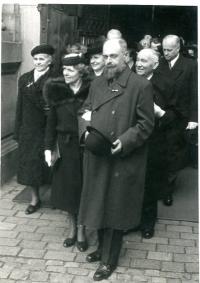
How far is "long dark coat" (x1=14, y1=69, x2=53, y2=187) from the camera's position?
566 centimetres

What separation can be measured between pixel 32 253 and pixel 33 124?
5.12 feet

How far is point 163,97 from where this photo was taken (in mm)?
5113

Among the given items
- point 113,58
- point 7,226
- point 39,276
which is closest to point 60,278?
point 39,276

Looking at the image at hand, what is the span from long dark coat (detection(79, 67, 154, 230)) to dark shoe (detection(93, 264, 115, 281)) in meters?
0.35

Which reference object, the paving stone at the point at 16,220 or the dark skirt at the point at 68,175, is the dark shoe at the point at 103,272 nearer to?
the dark skirt at the point at 68,175

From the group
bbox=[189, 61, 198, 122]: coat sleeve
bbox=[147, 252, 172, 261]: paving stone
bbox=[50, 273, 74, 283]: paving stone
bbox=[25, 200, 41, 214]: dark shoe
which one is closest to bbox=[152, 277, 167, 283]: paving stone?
bbox=[147, 252, 172, 261]: paving stone

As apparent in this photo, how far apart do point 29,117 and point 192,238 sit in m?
2.13

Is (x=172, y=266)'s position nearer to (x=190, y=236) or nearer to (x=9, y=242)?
(x=190, y=236)

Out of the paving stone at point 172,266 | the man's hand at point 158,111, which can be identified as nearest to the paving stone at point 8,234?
the paving stone at point 172,266

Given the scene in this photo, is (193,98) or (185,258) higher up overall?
(193,98)

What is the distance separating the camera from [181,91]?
19.3ft

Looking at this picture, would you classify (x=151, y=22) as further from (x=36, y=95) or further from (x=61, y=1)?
(x=61, y=1)

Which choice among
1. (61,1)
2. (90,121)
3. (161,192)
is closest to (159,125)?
(161,192)

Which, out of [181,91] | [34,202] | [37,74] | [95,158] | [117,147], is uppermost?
[37,74]
